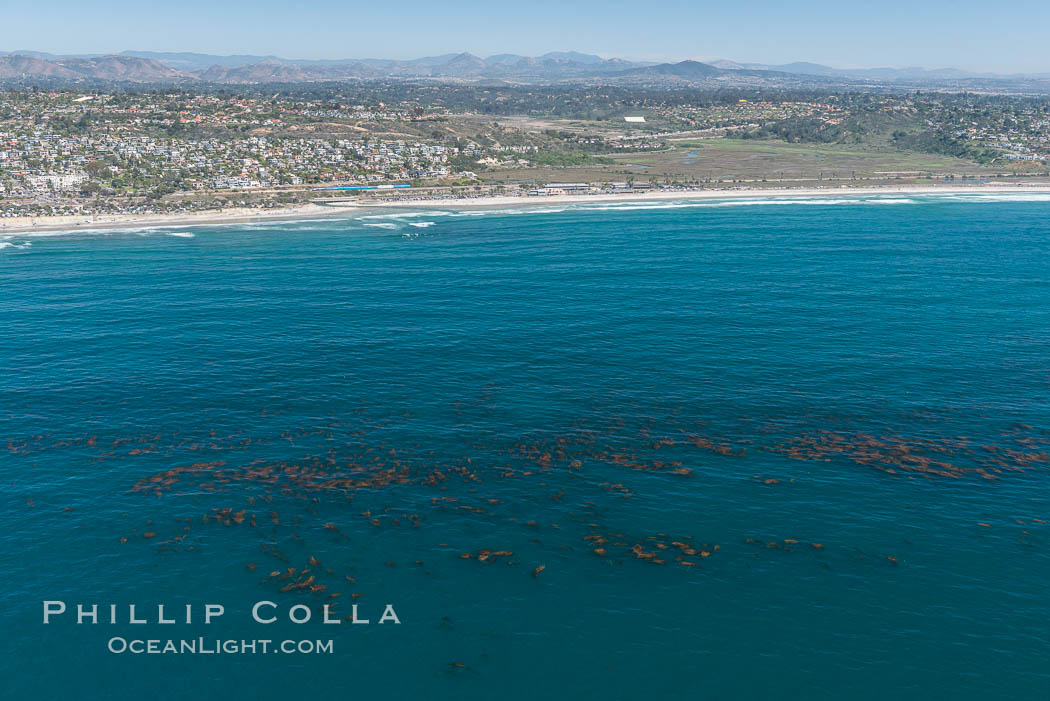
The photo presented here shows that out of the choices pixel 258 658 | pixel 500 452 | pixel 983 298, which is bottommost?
pixel 258 658

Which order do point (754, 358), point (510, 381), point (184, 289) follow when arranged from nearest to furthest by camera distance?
point (510, 381), point (754, 358), point (184, 289)

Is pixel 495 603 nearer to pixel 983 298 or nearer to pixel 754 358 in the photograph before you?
pixel 754 358

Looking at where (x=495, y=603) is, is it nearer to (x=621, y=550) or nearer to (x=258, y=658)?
(x=621, y=550)

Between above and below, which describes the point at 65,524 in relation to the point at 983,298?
below

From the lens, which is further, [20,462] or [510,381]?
[510,381]

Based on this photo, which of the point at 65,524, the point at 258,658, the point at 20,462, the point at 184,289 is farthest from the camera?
the point at 184,289

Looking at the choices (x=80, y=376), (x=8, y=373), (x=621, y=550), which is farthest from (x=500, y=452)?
(x=8, y=373)
